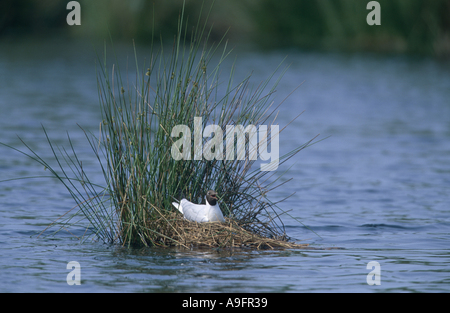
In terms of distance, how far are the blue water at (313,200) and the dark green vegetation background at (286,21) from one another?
129 inches

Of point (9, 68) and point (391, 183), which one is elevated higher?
point (9, 68)

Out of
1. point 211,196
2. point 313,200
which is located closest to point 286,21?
point 313,200

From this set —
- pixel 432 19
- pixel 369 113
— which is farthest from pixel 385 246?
pixel 432 19

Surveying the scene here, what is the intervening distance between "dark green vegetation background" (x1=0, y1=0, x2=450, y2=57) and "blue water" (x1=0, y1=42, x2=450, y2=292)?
129 inches

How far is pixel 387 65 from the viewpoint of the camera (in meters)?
26.8

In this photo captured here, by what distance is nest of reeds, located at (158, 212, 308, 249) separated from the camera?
6.93m

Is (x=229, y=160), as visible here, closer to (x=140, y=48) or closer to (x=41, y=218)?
(x=41, y=218)

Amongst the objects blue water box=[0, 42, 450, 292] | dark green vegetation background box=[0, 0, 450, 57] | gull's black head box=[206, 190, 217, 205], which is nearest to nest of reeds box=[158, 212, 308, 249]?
blue water box=[0, 42, 450, 292]

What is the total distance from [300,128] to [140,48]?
46.8 ft

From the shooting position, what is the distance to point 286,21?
3142 cm

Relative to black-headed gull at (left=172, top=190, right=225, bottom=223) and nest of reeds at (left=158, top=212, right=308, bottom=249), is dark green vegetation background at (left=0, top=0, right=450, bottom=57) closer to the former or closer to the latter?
nest of reeds at (left=158, top=212, right=308, bottom=249)

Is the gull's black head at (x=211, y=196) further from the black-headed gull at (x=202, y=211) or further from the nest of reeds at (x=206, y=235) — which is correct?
the nest of reeds at (x=206, y=235)

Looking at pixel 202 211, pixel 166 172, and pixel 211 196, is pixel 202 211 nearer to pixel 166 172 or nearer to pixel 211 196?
pixel 211 196

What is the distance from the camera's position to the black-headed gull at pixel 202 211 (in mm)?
6801
